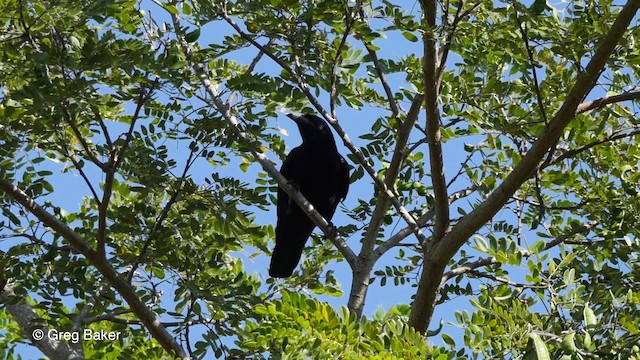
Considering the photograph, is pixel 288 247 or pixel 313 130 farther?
pixel 313 130

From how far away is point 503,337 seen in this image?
3852mm

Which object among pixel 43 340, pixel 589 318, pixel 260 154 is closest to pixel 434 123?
pixel 260 154

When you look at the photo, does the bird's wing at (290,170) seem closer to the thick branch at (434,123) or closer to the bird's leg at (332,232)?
the bird's leg at (332,232)

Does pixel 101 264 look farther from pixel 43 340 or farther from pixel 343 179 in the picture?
pixel 343 179

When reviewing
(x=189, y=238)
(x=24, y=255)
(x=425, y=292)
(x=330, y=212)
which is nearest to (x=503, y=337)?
(x=425, y=292)

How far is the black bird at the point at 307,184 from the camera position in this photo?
7402 mm

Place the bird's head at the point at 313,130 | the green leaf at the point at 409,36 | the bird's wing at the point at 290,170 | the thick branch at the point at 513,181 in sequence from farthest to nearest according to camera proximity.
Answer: the bird's head at the point at 313,130 < the bird's wing at the point at 290,170 < the green leaf at the point at 409,36 < the thick branch at the point at 513,181

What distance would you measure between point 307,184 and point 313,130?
0.52 meters

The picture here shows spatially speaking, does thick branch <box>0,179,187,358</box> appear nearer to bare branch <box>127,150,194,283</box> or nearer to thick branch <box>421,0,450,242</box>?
bare branch <box>127,150,194,283</box>

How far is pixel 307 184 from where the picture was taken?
25.8 ft

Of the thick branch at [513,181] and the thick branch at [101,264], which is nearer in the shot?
the thick branch at [513,181]

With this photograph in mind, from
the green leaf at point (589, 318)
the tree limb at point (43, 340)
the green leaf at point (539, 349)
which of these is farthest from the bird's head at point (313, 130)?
the green leaf at point (539, 349)

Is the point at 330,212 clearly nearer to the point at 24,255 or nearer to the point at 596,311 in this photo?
the point at 24,255

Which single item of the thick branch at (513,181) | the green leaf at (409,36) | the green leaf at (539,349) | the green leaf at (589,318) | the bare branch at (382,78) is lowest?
the green leaf at (539,349)
